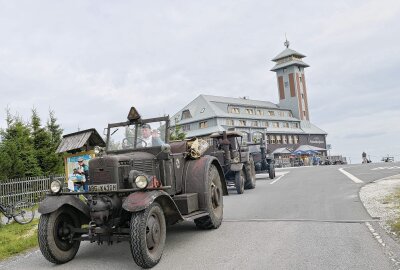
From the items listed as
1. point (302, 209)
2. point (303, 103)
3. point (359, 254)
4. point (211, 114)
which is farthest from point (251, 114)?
point (359, 254)

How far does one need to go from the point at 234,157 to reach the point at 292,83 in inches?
2554

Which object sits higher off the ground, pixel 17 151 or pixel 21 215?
pixel 17 151

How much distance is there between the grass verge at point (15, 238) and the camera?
716 cm

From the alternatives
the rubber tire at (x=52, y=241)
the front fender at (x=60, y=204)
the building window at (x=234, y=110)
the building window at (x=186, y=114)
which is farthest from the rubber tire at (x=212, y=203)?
the building window at (x=186, y=114)

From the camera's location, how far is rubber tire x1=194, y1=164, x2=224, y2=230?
24.0ft

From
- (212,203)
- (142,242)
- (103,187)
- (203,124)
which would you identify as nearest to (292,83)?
(203,124)

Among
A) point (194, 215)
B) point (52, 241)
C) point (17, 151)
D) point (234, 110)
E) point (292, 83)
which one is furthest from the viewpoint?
point (292, 83)

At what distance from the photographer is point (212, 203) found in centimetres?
771

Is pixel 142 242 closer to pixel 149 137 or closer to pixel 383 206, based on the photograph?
pixel 149 137

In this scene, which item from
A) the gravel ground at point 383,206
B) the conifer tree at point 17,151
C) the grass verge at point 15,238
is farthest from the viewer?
the conifer tree at point 17,151

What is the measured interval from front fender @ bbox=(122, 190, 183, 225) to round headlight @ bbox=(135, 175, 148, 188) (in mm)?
102

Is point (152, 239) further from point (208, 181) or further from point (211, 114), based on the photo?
point (211, 114)

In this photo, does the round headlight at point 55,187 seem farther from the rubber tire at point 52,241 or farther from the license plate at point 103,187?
the license plate at point 103,187

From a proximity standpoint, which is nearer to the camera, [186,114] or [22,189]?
[22,189]
